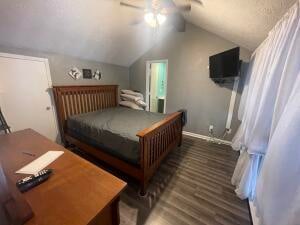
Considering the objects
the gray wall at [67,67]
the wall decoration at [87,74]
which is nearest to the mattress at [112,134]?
the gray wall at [67,67]

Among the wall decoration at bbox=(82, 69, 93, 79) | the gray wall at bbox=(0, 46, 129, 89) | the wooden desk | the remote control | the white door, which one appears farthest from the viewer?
the wall decoration at bbox=(82, 69, 93, 79)

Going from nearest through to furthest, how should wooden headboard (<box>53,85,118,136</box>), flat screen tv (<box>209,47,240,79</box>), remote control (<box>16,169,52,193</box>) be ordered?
1. remote control (<box>16,169,52,193</box>)
2. flat screen tv (<box>209,47,240,79</box>)
3. wooden headboard (<box>53,85,118,136</box>)

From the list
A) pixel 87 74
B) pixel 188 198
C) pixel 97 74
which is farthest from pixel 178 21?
pixel 188 198

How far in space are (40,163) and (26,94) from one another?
188 cm

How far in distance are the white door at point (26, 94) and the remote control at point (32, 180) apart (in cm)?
196

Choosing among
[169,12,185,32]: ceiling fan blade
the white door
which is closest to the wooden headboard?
the white door

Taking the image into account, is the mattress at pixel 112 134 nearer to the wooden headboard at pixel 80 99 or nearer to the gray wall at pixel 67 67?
the wooden headboard at pixel 80 99

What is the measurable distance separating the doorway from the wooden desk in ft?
11.4

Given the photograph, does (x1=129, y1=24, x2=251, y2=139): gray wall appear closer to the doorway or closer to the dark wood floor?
the doorway

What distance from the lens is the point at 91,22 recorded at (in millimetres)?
2379

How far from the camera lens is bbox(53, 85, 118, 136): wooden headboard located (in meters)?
2.74

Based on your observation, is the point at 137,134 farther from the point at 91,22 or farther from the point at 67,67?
the point at 67,67

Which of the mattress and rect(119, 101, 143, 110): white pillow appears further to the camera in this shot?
rect(119, 101, 143, 110): white pillow

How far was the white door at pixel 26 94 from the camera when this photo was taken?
83.5 inches
